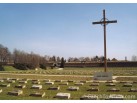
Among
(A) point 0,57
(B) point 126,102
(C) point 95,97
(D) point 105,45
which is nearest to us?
(B) point 126,102

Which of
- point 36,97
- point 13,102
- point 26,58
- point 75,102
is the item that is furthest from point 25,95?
point 26,58

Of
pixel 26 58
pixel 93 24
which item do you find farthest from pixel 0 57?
pixel 93 24

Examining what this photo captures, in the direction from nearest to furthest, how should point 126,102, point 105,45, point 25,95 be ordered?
point 126,102
point 25,95
point 105,45

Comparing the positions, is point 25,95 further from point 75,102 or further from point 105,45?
point 105,45

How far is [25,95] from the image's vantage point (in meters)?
12.7

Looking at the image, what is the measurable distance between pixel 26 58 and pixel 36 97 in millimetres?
54575

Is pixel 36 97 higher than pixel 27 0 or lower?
lower

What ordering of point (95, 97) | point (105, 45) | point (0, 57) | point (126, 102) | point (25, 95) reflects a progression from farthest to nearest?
1. point (0, 57)
2. point (105, 45)
3. point (25, 95)
4. point (95, 97)
5. point (126, 102)

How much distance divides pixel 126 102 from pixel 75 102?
83.1 inches

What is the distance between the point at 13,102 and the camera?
10750mm

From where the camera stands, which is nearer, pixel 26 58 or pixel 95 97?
pixel 95 97

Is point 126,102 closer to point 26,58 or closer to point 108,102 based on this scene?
point 108,102

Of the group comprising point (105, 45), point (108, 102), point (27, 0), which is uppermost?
point (27, 0)

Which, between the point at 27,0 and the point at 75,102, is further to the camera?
the point at 27,0
